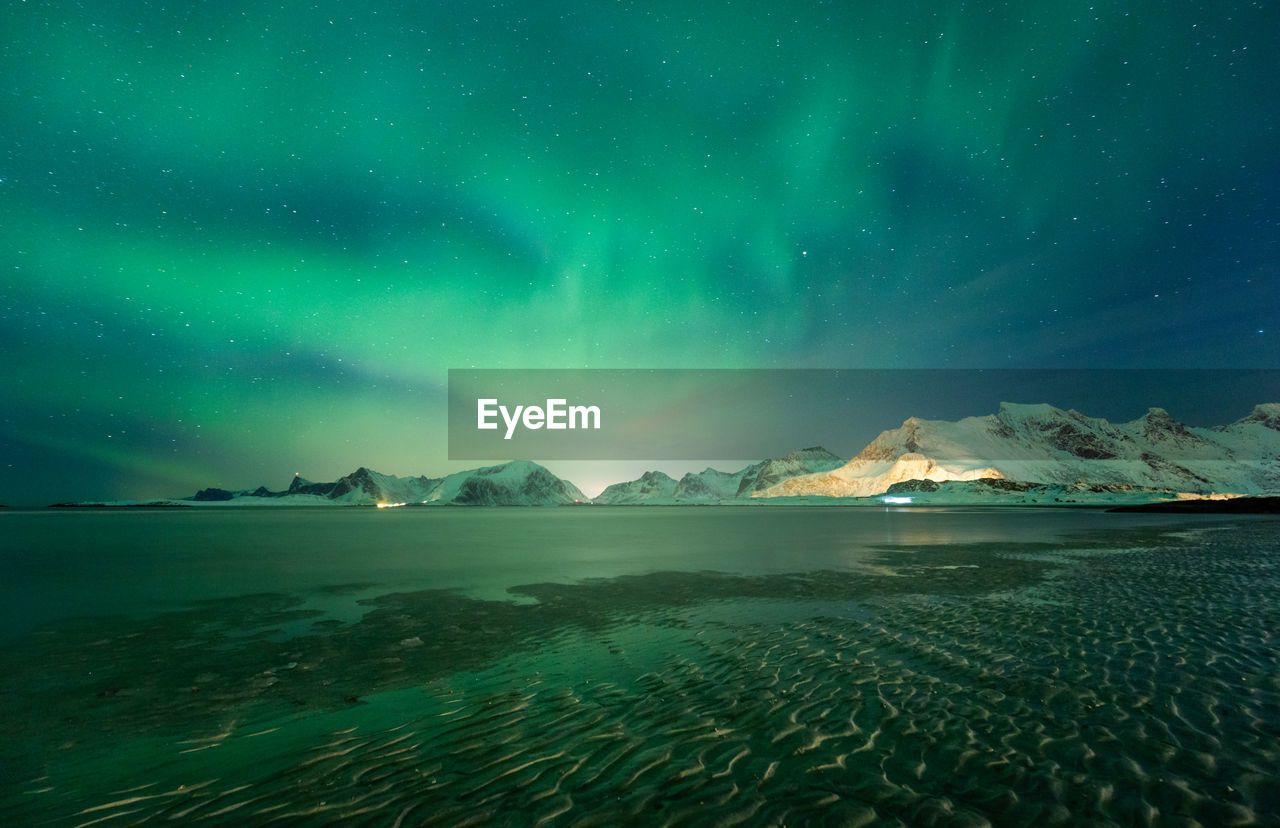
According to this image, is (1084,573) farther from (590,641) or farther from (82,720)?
(82,720)

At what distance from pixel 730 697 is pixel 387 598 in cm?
1603

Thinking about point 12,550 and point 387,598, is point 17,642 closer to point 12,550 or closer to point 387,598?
point 387,598

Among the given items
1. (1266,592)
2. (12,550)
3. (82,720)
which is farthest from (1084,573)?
(12,550)

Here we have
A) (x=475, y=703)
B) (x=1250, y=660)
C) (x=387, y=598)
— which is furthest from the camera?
(x=387, y=598)

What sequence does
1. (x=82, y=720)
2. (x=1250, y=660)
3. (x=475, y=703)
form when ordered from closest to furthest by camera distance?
(x=82, y=720) → (x=475, y=703) → (x=1250, y=660)

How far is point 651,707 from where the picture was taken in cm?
922

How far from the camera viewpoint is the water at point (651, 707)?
6.22 m

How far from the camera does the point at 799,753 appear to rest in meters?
7.37

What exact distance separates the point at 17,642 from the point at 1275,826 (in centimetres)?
2445

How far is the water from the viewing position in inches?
245

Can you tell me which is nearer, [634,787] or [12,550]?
[634,787]

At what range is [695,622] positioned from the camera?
53.2ft

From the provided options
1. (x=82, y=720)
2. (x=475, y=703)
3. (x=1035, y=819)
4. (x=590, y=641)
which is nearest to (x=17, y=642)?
(x=82, y=720)

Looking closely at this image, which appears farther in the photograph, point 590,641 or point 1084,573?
point 1084,573
